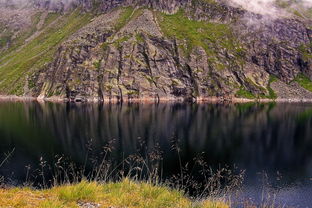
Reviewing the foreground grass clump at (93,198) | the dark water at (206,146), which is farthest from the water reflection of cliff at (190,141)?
the foreground grass clump at (93,198)

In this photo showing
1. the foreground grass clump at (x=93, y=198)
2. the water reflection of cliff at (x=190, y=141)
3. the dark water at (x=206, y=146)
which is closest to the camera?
the foreground grass clump at (x=93, y=198)

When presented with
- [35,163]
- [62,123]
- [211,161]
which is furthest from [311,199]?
[62,123]

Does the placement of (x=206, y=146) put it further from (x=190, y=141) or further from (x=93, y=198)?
(x=93, y=198)

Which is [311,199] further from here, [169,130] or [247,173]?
[169,130]

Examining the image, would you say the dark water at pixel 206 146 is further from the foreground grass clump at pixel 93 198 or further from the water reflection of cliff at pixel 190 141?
the foreground grass clump at pixel 93 198

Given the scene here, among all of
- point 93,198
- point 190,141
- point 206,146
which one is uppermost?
point 93,198

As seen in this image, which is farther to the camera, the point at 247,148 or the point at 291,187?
the point at 247,148

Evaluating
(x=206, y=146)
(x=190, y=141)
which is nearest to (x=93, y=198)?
(x=206, y=146)

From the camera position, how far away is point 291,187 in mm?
44906

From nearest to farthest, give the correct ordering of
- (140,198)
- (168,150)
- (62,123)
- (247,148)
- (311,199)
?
(140,198)
(311,199)
(168,150)
(247,148)
(62,123)

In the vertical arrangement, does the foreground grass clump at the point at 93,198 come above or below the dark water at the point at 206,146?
above

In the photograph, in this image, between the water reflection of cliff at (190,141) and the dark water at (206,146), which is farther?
the water reflection of cliff at (190,141)

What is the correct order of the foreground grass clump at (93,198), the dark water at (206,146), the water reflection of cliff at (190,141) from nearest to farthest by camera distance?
the foreground grass clump at (93,198) < the dark water at (206,146) < the water reflection of cliff at (190,141)

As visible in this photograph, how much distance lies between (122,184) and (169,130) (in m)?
72.8
